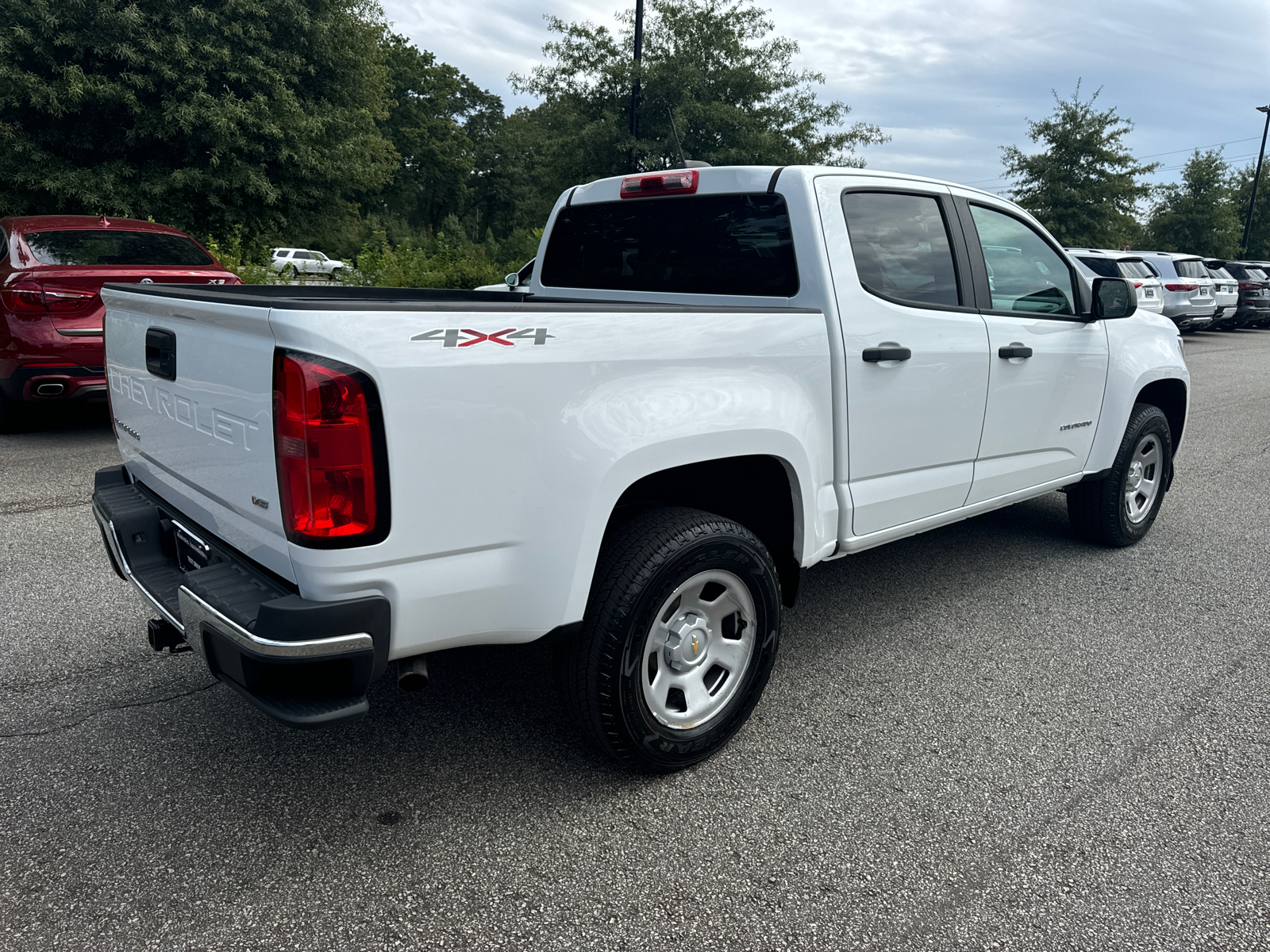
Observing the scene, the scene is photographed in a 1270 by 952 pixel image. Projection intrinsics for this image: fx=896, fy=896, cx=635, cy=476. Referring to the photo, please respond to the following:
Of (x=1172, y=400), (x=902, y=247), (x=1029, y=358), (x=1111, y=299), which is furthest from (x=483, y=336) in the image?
(x=1172, y=400)

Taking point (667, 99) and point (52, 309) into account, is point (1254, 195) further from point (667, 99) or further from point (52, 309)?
point (52, 309)

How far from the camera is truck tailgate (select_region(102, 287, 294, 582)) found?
214cm

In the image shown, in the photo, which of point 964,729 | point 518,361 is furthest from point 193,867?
point 964,729

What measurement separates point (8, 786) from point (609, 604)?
188 centimetres

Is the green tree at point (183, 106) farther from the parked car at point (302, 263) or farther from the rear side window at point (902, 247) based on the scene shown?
the rear side window at point (902, 247)

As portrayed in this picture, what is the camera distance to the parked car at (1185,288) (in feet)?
61.5

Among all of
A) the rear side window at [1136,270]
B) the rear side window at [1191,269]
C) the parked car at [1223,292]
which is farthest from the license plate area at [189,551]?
the parked car at [1223,292]

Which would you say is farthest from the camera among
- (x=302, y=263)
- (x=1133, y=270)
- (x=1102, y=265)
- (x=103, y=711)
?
(x=302, y=263)

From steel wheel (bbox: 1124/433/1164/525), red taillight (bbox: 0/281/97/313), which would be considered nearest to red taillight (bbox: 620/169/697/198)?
steel wheel (bbox: 1124/433/1164/525)

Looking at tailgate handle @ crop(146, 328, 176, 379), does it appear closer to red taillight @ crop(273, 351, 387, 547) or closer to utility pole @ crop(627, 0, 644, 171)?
red taillight @ crop(273, 351, 387, 547)

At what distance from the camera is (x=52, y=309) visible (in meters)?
6.68

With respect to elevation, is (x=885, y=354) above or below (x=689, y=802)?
above

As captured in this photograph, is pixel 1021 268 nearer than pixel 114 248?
Yes

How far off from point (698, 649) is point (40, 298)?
627 cm
